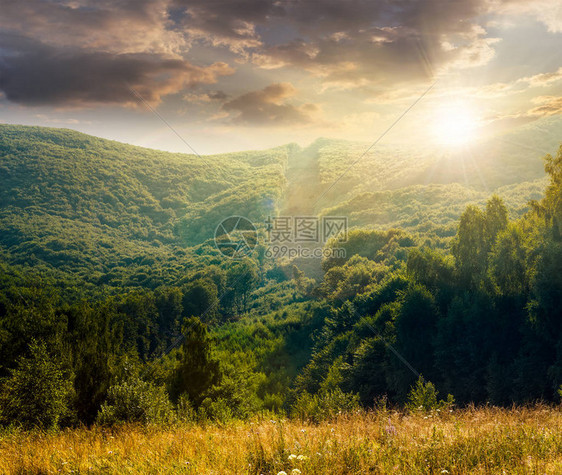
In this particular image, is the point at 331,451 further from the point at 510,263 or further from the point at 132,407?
the point at 510,263

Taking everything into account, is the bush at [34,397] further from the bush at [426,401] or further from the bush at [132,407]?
the bush at [426,401]

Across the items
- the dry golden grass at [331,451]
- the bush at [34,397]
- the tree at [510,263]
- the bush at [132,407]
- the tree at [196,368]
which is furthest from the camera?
the tree at [196,368]

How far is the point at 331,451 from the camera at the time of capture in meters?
6.77

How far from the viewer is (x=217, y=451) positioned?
7.22m

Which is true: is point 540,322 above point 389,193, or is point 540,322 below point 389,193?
below

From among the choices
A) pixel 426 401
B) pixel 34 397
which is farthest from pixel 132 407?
pixel 426 401

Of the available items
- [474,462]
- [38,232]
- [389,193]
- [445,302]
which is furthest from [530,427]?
[38,232]

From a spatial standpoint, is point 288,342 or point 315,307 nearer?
point 288,342

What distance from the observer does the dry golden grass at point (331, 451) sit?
6.41m

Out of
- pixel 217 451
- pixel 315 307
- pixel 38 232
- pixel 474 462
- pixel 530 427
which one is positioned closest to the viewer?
pixel 474 462

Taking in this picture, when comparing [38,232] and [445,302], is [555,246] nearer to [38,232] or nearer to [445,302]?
[445,302]

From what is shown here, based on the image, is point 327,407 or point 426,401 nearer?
point 426,401

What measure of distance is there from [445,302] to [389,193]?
6727 inches

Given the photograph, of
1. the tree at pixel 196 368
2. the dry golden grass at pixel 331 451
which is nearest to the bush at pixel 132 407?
the dry golden grass at pixel 331 451
